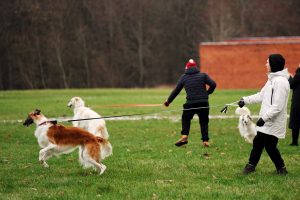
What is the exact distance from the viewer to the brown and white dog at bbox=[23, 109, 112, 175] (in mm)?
9508

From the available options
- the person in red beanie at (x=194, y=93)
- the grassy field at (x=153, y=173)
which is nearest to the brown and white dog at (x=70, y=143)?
the grassy field at (x=153, y=173)

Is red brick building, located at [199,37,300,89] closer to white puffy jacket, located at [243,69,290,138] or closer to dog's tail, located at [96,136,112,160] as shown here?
white puffy jacket, located at [243,69,290,138]

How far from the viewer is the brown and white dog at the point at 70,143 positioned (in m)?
9.51

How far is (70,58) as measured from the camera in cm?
5878

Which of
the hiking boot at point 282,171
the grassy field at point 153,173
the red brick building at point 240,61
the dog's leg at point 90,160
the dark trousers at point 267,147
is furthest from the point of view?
the red brick building at point 240,61

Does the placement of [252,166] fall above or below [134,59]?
above

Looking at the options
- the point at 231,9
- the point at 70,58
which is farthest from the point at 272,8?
the point at 70,58

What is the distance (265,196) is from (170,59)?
58923 millimetres

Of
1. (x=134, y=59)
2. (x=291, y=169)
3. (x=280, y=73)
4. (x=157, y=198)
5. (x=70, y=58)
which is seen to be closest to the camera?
(x=157, y=198)

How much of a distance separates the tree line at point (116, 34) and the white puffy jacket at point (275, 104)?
49.1 m

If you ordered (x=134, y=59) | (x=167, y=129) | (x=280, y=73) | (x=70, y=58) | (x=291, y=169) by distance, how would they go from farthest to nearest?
(x=134, y=59) < (x=70, y=58) < (x=167, y=129) < (x=291, y=169) < (x=280, y=73)

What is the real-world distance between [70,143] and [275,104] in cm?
376

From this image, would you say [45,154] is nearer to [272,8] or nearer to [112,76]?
[112,76]

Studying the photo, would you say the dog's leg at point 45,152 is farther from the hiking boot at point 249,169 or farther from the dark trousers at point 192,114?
the dark trousers at point 192,114
